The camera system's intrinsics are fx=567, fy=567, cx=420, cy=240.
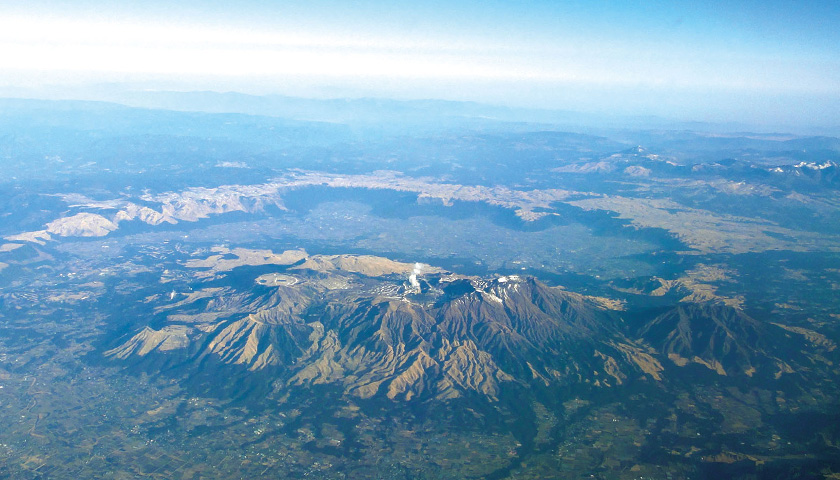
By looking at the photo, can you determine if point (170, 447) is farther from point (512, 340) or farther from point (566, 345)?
point (566, 345)

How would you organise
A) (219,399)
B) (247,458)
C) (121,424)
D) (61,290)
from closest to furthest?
1. (247,458)
2. (121,424)
3. (219,399)
4. (61,290)

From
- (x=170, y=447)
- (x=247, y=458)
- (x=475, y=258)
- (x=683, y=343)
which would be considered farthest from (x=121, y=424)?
(x=475, y=258)

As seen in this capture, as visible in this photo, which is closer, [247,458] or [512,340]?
[247,458]

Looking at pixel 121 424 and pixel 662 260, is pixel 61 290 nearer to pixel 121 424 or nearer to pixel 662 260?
pixel 121 424

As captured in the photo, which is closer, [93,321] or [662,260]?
[93,321]

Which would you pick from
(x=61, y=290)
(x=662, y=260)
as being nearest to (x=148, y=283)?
(x=61, y=290)

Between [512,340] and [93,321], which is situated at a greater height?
[512,340]

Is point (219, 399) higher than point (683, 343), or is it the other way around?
point (683, 343)

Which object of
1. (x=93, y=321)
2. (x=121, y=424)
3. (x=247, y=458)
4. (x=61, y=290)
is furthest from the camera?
(x=61, y=290)

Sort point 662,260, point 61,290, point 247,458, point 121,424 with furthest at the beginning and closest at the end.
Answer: point 662,260 < point 61,290 < point 121,424 < point 247,458
